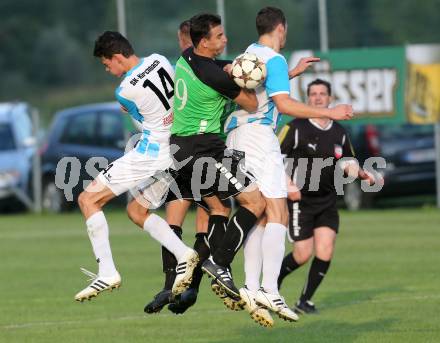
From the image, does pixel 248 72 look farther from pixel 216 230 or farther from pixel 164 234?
pixel 164 234

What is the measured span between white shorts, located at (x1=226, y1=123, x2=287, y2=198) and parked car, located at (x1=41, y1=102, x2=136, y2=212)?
595 inches

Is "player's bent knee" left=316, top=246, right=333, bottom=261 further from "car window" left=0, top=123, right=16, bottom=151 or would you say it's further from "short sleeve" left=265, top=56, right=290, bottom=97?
"car window" left=0, top=123, right=16, bottom=151

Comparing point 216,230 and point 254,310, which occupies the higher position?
point 216,230

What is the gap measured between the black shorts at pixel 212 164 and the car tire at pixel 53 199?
56.4 ft

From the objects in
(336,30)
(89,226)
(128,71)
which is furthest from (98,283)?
(336,30)

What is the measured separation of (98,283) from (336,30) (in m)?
17.3

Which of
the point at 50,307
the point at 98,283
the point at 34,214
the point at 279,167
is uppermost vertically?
the point at 279,167

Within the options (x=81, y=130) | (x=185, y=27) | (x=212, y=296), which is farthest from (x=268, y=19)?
(x=81, y=130)

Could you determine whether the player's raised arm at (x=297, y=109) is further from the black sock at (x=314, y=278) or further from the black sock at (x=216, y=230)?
the black sock at (x=314, y=278)

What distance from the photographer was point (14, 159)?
1101 inches

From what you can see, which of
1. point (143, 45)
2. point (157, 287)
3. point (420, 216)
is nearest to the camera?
point (157, 287)

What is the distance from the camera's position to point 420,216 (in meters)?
23.6

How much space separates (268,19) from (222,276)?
2088 millimetres

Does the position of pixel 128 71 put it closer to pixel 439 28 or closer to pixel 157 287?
pixel 157 287
